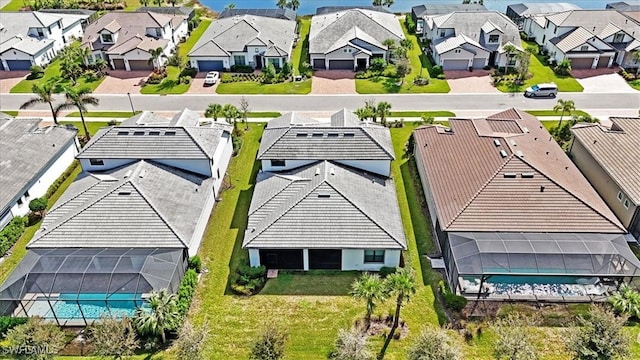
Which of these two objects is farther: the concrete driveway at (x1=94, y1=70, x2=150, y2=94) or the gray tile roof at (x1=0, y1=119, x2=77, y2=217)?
the concrete driveway at (x1=94, y1=70, x2=150, y2=94)

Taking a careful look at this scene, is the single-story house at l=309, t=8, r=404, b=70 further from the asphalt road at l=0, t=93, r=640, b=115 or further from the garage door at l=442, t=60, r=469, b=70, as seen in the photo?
the asphalt road at l=0, t=93, r=640, b=115

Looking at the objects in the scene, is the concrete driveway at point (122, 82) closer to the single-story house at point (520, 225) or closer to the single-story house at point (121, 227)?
the single-story house at point (121, 227)

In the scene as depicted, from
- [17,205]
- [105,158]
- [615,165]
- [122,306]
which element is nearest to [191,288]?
[122,306]

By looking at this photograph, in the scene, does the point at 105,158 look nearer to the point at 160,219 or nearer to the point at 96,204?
the point at 96,204

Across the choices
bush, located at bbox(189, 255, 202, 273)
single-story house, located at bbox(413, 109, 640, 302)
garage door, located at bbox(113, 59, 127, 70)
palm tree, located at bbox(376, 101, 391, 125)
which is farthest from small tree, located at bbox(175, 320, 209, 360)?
garage door, located at bbox(113, 59, 127, 70)

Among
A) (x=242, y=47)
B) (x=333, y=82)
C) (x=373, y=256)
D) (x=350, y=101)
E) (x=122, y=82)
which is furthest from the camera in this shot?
(x=242, y=47)

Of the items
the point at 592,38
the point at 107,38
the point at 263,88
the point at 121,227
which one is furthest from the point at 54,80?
the point at 592,38

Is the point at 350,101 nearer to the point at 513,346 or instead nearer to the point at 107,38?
the point at 107,38
